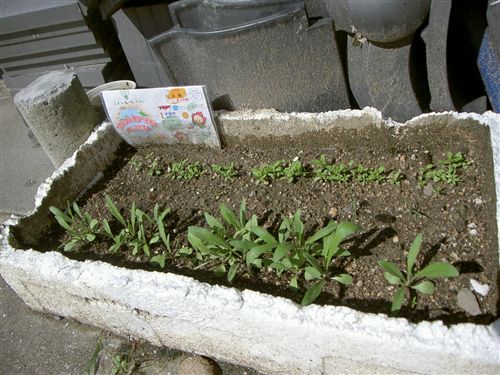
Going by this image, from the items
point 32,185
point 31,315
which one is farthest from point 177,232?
point 32,185

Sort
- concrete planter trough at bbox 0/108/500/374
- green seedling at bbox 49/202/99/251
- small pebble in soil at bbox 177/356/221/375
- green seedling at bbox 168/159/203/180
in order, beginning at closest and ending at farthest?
concrete planter trough at bbox 0/108/500/374
small pebble in soil at bbox 177/356/221/375
green seedling at bbox 49/202/99/251
green seedling at bbox 168/159/203/180

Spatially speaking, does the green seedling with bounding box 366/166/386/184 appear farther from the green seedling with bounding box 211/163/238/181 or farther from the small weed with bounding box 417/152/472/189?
the green seedling with bounding box 211/163/238/181

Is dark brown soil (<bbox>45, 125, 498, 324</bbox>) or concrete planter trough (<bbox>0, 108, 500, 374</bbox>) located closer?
concrete planter trough (<bbox>0, 108, 500, 374</bbox>)

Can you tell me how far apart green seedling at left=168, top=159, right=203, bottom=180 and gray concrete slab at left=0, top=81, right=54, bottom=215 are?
49.2 inches

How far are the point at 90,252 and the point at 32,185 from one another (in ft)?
4.60

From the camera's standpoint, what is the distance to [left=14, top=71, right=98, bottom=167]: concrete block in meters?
2.66

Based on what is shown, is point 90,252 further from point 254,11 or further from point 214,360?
point 254,11

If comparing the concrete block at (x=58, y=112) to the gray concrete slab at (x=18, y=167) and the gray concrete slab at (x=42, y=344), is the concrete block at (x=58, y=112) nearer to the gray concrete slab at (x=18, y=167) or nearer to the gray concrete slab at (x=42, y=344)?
the gray concrete slab at (x=18, y=167)

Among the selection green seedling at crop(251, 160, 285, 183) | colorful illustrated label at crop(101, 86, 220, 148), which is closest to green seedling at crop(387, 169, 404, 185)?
green seedling at crop(251, 160, 285, 183)

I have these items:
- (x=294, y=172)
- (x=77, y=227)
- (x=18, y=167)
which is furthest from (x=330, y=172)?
(x=18, y=167)

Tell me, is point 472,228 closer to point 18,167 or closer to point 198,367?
point 198,367

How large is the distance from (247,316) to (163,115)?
1.37 meters

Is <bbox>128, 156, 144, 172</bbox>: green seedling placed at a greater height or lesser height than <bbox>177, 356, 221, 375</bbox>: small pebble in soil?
greater

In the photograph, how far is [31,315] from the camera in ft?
7.88
